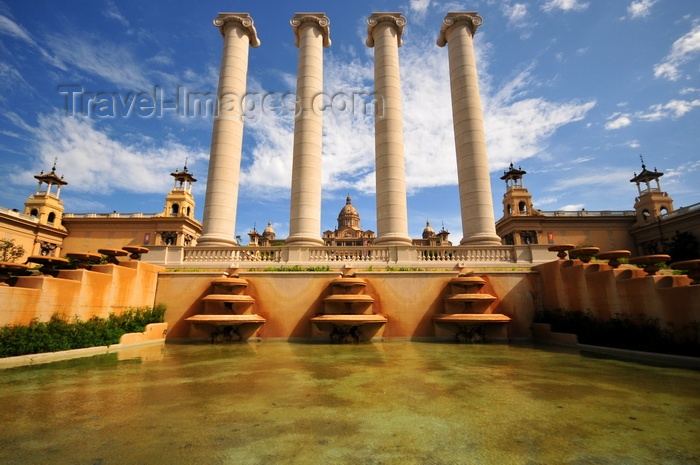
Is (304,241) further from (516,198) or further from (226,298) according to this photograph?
(516,198)

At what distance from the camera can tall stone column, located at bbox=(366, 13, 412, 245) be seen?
80.2 ft

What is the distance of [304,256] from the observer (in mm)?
21000

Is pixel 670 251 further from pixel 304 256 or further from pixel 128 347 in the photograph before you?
pixel 128 347

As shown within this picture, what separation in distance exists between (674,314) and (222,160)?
26.0 m

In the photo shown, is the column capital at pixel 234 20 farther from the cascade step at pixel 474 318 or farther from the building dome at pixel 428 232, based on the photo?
the building dome at pixel 428 232

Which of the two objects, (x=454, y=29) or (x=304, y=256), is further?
(x=454, y=29)

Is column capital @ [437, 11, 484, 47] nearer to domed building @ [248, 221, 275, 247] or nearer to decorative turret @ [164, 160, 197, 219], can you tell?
decorative turret @ [164, 160, 197, 219]

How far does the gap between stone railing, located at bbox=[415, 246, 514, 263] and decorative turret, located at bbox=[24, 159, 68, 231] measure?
7028 centimetres

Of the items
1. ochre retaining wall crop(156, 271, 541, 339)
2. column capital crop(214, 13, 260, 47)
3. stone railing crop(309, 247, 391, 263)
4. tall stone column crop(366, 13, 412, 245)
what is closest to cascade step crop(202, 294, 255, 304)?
ochre retaining wall crop(156, 271, 541, 339)

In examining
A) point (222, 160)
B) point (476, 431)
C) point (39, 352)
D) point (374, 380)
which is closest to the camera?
point (476, 431)

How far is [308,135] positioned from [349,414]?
23.2 metres

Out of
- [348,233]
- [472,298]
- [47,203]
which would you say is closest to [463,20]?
[472,298]

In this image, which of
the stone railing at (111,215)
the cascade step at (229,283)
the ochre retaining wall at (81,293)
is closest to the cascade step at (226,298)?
the cascade step at (229,283)

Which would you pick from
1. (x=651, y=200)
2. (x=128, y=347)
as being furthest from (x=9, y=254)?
(x=651, y=200)
